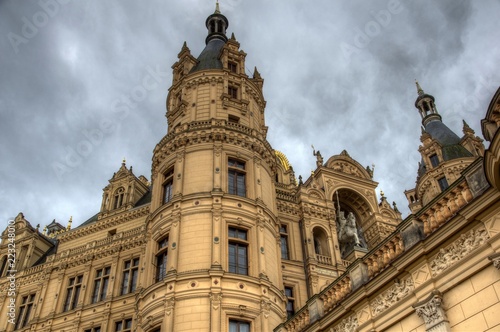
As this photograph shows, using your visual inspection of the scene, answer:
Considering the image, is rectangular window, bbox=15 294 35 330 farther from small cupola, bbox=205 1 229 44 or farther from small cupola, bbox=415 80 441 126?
small cupola, bbox=415 80 441 126

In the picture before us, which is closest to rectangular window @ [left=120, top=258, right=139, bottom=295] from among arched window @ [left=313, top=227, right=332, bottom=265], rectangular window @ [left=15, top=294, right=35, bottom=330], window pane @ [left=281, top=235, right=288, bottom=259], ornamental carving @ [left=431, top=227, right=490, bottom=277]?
rectangular window @ [left=15, top=294, right=35, bottom=330]

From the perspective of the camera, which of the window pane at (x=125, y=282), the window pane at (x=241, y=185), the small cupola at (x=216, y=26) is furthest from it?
the small cupola at (x=216, y=26)

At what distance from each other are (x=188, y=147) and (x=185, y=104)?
4.89 metres

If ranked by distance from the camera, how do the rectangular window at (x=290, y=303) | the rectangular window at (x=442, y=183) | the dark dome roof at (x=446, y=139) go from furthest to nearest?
the dark dome roof at (x=446, y=139)
the rectangular window at (x=442, y=183)
the rectangular window at (x=290, y=303)

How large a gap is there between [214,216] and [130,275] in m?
11.4

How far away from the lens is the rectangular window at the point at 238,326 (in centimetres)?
2369

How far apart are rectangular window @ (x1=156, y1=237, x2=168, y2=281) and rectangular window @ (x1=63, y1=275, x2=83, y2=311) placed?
37.9 ft

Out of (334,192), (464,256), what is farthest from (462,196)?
(334,192)

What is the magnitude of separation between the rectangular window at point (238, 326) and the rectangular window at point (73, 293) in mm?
16862

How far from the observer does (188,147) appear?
1222 inches

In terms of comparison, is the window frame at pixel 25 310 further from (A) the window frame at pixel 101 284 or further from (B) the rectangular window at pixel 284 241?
(B) the rectangular window at pixel 284 241

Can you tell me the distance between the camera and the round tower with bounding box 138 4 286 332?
24234 mm

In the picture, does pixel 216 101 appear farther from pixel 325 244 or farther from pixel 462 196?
pixel 462 196

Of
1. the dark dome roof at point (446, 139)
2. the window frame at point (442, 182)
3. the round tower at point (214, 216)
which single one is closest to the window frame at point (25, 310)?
the round tower at point (214, 216)
